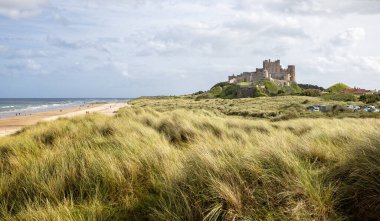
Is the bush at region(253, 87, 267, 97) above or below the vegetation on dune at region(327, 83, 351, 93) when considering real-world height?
below

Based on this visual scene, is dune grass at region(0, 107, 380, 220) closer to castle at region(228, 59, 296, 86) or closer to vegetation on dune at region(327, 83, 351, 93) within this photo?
vegetation on dune at region(327, 83, 351, 93)

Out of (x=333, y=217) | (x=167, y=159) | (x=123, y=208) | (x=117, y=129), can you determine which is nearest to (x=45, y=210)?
(x=123, y=208)

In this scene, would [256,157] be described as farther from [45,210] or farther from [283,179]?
[45,210]

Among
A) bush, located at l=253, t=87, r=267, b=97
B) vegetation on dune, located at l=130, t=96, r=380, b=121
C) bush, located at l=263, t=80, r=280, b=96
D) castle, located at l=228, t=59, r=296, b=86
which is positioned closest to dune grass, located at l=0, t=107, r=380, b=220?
vegetation on dune, located at l=130, t=96, r=380, b=121

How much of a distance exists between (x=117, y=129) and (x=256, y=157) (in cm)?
553

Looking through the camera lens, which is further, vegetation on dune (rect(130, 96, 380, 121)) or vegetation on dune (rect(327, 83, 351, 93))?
vegetation on dune (rect(327, 83, 351, 93))

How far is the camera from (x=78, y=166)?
4.43 metres

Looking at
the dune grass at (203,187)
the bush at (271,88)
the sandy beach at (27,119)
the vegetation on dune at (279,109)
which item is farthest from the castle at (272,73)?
the dune grass at (203,187)

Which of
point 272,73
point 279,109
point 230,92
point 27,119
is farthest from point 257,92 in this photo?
point 272,73

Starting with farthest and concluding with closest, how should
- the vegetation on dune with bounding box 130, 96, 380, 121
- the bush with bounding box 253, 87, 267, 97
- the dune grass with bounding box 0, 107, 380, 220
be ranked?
the bush with bounding box 253, 87, 267, 97
the vegetation on dune with bounding box 130, 96, 380, 121
the dune grass with bounding box 0, 107, 380, 220

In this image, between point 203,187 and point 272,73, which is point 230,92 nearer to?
point 272,73

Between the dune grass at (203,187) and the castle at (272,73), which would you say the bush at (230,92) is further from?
the dune grass at (203,187)

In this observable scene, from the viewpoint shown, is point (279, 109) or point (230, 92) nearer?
point (279, 109)

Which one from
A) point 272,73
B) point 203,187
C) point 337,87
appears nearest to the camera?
point 203,187
